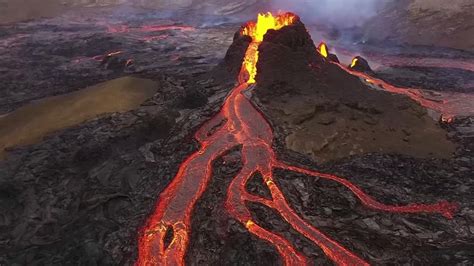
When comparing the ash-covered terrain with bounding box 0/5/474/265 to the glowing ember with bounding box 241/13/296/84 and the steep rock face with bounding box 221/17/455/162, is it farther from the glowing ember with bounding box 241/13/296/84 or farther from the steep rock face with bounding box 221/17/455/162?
the glowing ember with bounding box 241/13/296/84

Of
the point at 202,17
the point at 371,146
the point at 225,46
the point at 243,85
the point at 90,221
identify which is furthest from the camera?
the point at 202,17

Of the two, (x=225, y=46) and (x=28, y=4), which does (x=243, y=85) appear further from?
(x=28, y=4)

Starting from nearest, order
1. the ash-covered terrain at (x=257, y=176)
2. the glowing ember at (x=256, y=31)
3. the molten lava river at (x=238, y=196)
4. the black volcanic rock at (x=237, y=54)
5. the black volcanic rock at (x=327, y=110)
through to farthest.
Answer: the molten lava river at (x=238, y=196) < the ash-covered terrain at (x=257, y=176) < the black volcanic rock at (x=327, y=110) < the glowing ember at (x=256, y=31) < the black volcanic rock at (x=237, y=54)

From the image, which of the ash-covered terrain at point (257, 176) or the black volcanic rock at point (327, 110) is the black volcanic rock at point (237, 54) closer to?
the ash-covered terrain at point (257, 176)

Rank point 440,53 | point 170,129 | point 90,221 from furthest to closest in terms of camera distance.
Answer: point 440,53 < point 170,129 < point 90,221

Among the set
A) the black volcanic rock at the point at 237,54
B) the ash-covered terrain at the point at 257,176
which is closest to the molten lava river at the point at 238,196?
the ash-covered terrain at the point at 257,176

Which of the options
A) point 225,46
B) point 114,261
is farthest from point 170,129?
point 225,46

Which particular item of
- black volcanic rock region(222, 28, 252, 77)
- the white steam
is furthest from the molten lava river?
the white steam
